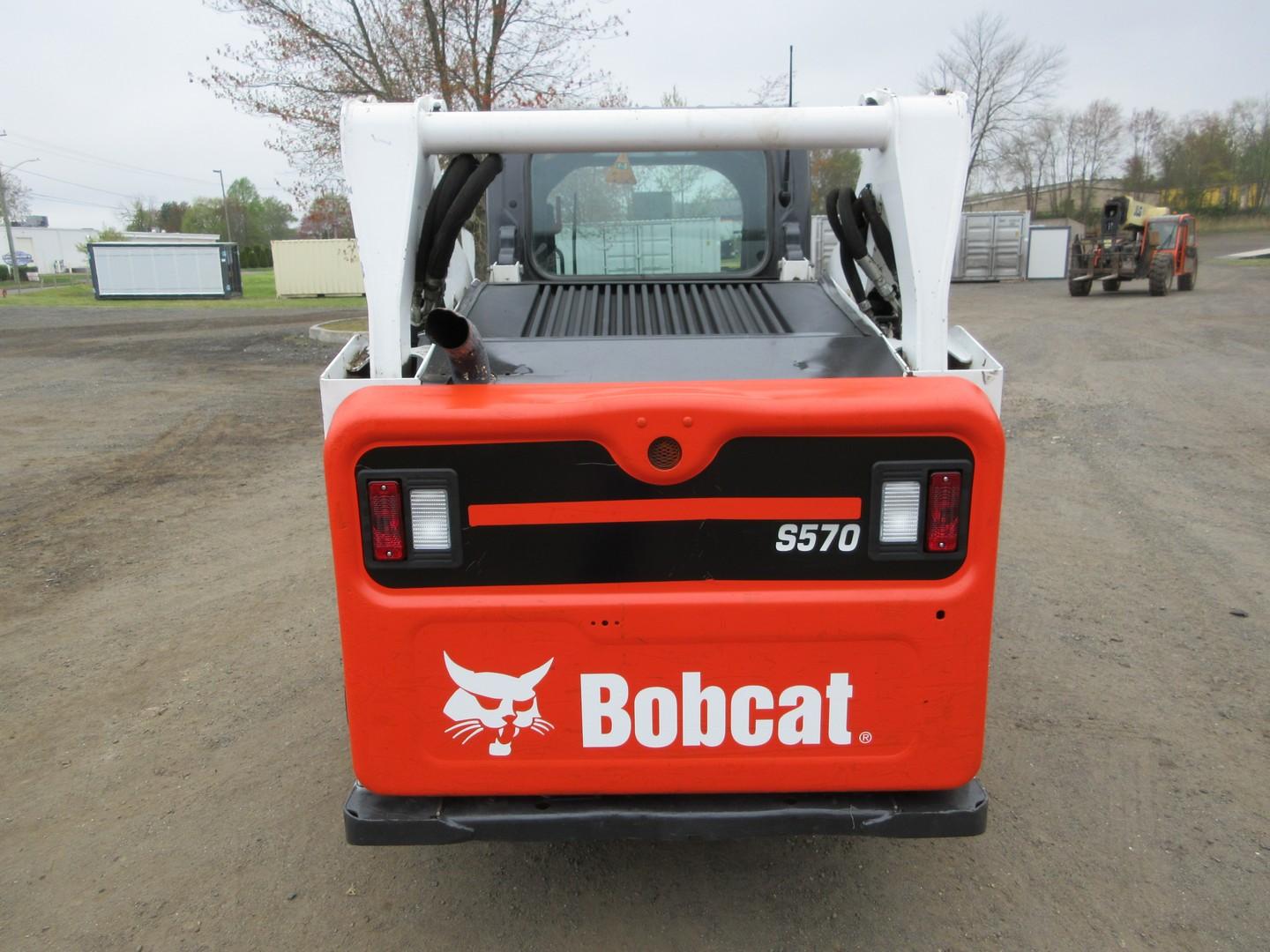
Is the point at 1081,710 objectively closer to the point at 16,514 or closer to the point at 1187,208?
the point at 16,514

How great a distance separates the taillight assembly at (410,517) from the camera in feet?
6.98

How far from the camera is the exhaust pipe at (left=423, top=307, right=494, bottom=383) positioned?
7.16 feet

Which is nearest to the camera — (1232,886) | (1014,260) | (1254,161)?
(1232,886)

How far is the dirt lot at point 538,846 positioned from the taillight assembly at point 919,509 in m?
1.13

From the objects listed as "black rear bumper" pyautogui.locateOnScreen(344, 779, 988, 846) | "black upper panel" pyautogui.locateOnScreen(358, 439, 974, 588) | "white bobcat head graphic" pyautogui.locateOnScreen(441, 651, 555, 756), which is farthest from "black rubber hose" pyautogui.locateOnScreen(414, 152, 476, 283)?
"black rear bumper" pyautogui.locateOnScreen(344, 779, 988, 846)

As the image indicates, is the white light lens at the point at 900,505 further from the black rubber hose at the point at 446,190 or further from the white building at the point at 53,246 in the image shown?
the white building at the point at 53,246

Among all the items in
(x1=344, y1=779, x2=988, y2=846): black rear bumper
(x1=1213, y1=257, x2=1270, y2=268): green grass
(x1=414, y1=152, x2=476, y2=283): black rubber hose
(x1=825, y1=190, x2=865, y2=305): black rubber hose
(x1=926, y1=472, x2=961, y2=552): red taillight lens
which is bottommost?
(x1=344, y1=779, x2=988, y2=846): black rear bumper

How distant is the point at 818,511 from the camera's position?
2.16 meters

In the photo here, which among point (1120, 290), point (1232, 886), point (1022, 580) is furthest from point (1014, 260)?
point (1232, 886)

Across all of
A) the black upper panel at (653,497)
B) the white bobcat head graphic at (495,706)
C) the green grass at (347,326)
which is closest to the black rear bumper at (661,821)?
the white bobcat head graphic at (495,706)

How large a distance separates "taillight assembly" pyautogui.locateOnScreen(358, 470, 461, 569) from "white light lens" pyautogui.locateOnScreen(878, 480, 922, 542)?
938 millimetres

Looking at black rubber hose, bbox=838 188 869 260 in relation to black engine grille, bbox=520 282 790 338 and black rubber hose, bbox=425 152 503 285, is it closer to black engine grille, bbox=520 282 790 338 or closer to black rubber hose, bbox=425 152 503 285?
black engine grille, bbox=520 282 790 338

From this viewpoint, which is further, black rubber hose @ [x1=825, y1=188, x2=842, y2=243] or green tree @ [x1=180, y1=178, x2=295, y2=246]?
green tree @ [x1=180, y1=178, x2=295, y2=246]

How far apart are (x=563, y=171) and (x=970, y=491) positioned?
2590 millimetres
